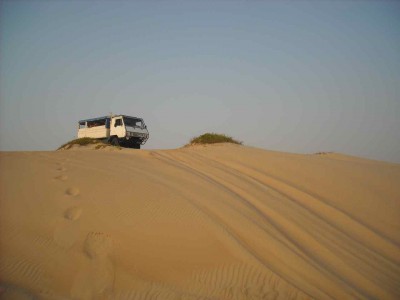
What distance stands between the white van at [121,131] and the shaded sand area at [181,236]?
11.4m

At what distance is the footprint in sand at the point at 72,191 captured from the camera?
4.46 meters

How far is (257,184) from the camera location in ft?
21.2

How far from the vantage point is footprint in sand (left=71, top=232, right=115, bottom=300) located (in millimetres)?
2814

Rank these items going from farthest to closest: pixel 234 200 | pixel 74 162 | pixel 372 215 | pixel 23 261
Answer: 1. pixel 74 162
2. pixel 372 215
3. pixel 234 200
4. pixel 23 261

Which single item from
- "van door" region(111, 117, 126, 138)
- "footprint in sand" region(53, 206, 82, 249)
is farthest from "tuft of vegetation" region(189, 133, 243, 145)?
"footprint in sand" region(53, 206, 82, 249)

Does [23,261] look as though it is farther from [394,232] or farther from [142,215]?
[394,232]

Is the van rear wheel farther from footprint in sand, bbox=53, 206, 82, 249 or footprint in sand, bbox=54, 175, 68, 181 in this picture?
footprint in sand, bbox=53, 206, 82, 249

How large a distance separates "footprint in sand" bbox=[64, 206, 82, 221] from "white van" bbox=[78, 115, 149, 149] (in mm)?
13693

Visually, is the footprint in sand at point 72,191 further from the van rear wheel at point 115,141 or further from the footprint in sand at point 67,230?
the van rear wheel at point 115,141

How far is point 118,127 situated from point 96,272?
15.6 metres

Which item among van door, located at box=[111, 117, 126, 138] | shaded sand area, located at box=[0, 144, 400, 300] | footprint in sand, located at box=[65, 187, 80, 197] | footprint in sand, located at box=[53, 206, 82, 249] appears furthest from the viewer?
van door, located at box=[111, 117, 126, 138]

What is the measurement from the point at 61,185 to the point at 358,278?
4408 millimetres

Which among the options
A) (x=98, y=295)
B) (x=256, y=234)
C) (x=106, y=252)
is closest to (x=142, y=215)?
(x=106, y=252)

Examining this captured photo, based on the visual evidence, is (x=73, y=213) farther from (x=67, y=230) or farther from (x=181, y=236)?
(x=181, y=236)
